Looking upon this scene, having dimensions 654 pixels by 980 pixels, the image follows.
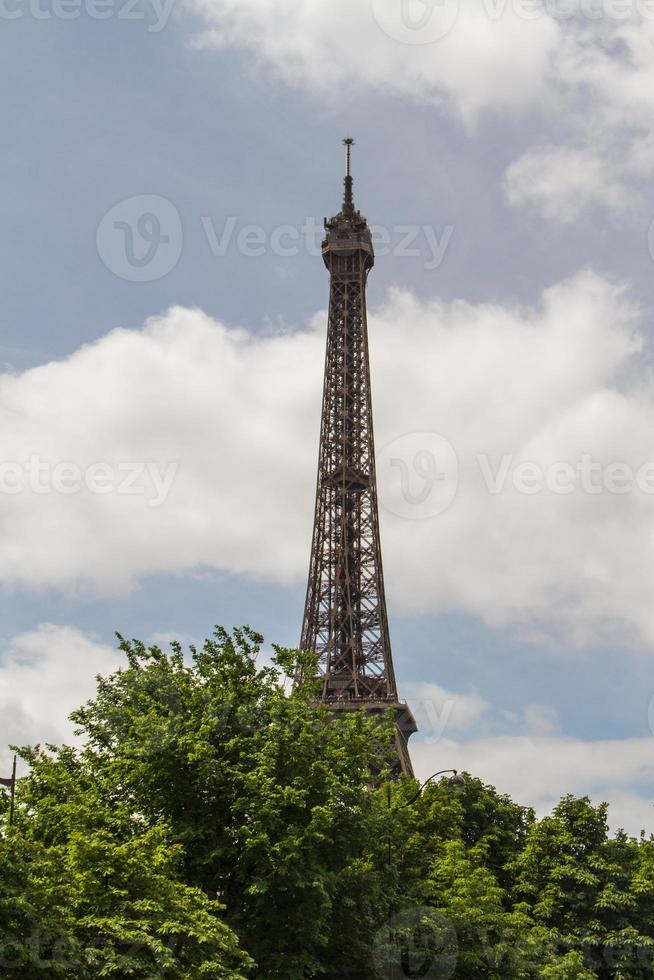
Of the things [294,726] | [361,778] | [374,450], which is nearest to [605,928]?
[361,778]

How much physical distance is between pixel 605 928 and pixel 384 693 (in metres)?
48.6

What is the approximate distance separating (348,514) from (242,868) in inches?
2788

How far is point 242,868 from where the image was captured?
3139cm

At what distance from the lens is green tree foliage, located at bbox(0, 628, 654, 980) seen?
26.1 m

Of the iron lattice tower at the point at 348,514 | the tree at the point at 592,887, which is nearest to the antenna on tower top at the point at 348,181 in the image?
the iron lattice tower at the point at 348,514

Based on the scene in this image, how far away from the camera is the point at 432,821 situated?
46812mm

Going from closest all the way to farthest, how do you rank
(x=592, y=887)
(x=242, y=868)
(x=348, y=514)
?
(x=242, y=868) < (x=592, y=887) < (x=348, y=514)

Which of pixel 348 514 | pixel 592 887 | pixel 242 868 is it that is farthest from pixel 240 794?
pixel 348 514

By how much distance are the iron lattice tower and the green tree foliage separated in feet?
142

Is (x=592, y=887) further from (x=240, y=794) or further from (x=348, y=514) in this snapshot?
(x=348, y=514)

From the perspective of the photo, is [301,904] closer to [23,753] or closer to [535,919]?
[23,753]

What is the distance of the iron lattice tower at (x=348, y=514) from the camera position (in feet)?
301

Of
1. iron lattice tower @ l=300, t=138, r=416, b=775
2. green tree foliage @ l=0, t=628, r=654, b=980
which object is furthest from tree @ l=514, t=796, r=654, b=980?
iron lattice tower @ l=300, t=138, r=416, b=775

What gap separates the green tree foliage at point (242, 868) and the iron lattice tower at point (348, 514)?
43.4 metres
